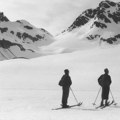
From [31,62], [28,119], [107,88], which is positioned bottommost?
[28,119]

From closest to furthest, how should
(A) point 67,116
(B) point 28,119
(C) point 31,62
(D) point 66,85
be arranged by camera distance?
(B) point 28,119
(A) point 67,116
(D) point 66,85
(C) point 31,62

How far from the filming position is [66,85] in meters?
16.2

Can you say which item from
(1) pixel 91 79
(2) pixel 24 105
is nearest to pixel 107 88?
(2) pixel 24 105

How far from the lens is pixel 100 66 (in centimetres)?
3853

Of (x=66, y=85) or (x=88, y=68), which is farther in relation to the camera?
(x=88, y=68)

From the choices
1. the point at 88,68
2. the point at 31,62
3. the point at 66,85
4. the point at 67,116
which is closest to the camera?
the point at 67,116

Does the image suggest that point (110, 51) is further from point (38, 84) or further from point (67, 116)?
point (67, 116)

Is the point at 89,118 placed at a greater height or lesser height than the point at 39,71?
lesser

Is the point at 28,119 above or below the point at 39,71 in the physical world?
below

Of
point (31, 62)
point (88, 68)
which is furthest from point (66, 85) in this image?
point (31, 62)

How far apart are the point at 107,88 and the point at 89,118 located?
4.74 metres

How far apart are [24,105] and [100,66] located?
22924mm

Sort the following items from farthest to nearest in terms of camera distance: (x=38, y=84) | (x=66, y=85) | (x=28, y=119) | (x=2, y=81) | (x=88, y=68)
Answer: (x=88, y=68) → (x=2, y=81) → (x=38, y=84) → (x=66, y=85) → (x=28, y=119)

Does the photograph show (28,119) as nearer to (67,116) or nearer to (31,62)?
(67,116)
